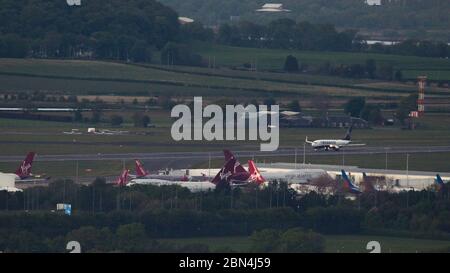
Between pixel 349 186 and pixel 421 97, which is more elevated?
pixel 421 97

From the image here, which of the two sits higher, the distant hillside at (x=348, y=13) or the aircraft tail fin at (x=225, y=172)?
the distant hillside at (x=348, y=13)

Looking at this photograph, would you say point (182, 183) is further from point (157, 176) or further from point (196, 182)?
point (157, 176)

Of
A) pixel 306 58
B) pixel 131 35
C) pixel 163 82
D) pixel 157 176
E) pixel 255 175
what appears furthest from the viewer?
pixel 131 35

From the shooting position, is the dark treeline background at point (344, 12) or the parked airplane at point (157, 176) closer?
the parked airplane at point (157, 176)

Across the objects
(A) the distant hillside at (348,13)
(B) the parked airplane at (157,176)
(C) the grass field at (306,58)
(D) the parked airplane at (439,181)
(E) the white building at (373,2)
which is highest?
(E) the white building at (373,2)

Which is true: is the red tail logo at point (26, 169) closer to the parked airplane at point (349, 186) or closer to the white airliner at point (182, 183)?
the white airliner at point (182, 183)

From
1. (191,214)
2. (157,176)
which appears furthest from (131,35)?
(191,214)

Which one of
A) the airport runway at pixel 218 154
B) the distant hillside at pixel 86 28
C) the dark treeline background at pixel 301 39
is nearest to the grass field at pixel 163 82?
the distant hillside at pixel 86 28
